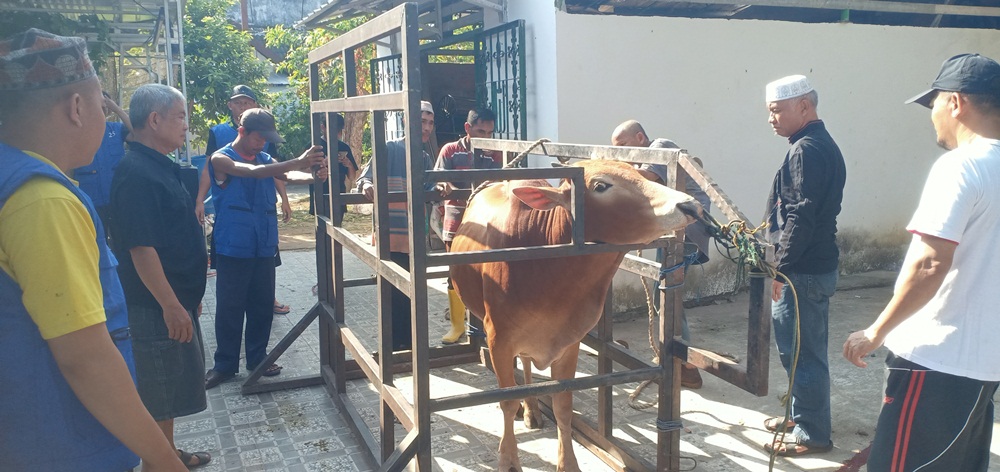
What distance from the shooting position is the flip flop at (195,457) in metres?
3.87

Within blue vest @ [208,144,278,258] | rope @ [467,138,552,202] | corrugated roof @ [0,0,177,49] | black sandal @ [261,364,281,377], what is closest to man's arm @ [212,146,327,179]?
blue vest @ [208,144,278,258]

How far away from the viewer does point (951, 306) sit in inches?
99.3

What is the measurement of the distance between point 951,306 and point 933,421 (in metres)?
0.42

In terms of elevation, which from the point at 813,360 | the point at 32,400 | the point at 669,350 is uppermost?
the point at 32,400

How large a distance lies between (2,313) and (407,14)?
5.31ft

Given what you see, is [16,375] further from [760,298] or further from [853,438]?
[853,438]

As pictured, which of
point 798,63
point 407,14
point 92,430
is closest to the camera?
point 92,430

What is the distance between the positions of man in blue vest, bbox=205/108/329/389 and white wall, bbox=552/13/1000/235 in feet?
8.38

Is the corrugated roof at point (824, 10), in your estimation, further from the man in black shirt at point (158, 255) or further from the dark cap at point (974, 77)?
the dark cap at point (974, 77)

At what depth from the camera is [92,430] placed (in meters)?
1.84

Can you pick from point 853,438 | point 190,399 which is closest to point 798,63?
point 853,438

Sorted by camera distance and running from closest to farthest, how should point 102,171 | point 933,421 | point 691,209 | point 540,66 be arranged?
point 933,421 → point 691,209 → point 102,171 → point 540,66

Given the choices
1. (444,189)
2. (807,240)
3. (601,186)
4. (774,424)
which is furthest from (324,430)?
(807,240)

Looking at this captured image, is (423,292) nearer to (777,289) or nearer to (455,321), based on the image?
(777,289)
